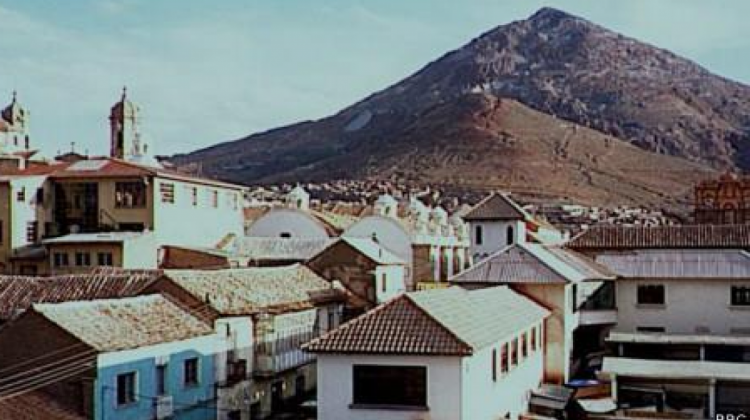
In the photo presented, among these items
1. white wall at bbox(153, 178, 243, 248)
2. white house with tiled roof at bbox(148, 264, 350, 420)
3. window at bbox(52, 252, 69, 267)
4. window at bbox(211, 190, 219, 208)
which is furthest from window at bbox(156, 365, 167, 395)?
window at bbox(211, 190, 219, 208)

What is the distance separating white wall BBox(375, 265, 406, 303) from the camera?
36906 millimetres

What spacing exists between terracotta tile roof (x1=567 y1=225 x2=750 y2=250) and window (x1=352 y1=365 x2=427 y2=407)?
19.8m

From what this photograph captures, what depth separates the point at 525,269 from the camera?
32594 mm

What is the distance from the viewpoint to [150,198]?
41.5m

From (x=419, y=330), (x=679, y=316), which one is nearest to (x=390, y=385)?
(x=419, y=330)

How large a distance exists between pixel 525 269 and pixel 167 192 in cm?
1735

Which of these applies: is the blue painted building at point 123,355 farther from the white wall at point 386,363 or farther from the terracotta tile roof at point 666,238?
the terracotta tile roof at point 666,238

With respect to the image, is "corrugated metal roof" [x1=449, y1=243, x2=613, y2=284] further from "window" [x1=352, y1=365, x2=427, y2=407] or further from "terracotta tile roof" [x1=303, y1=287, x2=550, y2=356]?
"window" [x1=352, y1=365, x2=427, y2=407]

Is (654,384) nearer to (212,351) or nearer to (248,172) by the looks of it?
(212,351)

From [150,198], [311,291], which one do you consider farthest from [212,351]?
[150,198]

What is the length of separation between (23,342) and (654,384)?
58.6 ft

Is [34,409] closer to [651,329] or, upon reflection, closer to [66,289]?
[66,289]

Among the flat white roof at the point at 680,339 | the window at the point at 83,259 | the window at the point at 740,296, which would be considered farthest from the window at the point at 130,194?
the window at the point at 740,296

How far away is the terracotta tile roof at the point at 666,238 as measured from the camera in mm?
38250
